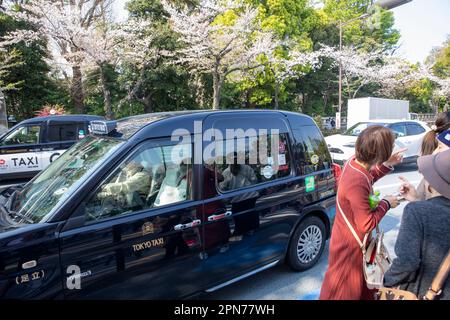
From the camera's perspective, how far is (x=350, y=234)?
2.05 meters

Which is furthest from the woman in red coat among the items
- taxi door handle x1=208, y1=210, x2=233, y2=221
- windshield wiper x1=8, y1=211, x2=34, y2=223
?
windshield wiper x1=8, y1=211, x2=34, y2=223

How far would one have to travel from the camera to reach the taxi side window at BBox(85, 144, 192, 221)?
2.33 m

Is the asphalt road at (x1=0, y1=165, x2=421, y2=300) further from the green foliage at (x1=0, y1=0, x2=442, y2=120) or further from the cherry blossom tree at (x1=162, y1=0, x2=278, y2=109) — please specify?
the green foliage at (x1=0, y1=0, x2=442, y2=120)

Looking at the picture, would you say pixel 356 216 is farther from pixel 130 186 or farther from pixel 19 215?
pixel 19 215

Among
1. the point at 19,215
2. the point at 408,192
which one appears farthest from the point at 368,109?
the point at 19,215

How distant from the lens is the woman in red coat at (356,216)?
2010mm

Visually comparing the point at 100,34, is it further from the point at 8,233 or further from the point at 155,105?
the point at 8,233

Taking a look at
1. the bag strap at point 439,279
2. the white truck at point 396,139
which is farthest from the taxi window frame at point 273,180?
the white truck at point 396,139

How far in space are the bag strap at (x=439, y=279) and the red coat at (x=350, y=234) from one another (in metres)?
0.49

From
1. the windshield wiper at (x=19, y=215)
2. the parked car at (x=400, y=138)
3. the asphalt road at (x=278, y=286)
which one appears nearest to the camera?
the windshield wiper at (x=19, y=215)

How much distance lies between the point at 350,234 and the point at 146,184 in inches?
62.9

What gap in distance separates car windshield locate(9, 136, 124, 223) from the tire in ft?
7.27

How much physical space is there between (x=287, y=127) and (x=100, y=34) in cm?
1610

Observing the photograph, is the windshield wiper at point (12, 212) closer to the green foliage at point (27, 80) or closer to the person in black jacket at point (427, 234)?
the person in black jacket at point (427, 234)
